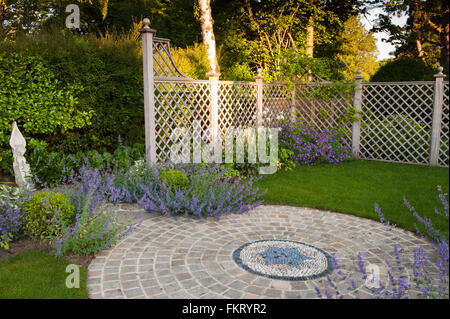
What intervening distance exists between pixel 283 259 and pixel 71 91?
15.2ft

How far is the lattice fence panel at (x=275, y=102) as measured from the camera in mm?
7795

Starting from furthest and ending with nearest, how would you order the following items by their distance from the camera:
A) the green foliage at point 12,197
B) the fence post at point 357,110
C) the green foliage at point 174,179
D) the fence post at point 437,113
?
the fence post at point 357,110, the fence post at point 437,113, the green foliage at point 174,179, the green foliage at point 12,197

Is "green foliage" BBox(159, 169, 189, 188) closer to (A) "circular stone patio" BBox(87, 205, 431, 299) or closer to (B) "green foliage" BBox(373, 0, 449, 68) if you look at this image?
(A) "circular stone patio" BBox(87, 205, 431, 299)

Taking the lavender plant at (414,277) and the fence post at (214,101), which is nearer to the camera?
the lavender plant at (414,277)

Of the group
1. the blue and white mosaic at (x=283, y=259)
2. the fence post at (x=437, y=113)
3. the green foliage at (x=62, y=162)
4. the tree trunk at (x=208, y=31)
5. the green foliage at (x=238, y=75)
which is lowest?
the blue and white mosaic at (x=283, y=259)

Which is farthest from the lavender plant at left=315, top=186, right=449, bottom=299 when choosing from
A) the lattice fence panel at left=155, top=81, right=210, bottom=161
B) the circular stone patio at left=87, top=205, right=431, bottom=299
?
the lattice fence panel at left=155, top=81, right=210, bottom=161

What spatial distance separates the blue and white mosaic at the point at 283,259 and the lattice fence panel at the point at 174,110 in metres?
2.87

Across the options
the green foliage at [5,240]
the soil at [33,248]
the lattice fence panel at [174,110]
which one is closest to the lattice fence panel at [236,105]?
the lattice fence panel at [174,110]

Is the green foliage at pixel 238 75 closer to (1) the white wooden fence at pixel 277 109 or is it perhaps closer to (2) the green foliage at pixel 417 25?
(1) the white wooden fence at pixel 277 109

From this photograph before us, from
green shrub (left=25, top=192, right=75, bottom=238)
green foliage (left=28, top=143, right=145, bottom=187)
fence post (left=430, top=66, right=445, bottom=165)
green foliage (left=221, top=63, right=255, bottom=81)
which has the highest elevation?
green foliage (left=221, top=63, right=255, bottom=81)

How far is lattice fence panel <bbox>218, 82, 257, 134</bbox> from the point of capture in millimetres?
6820

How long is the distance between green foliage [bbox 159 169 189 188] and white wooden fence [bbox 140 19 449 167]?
2.76 feet

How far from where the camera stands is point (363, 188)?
5582mm

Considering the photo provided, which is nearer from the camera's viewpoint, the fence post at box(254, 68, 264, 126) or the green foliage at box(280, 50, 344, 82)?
the fence post at box(254, 68, 264, 126)
